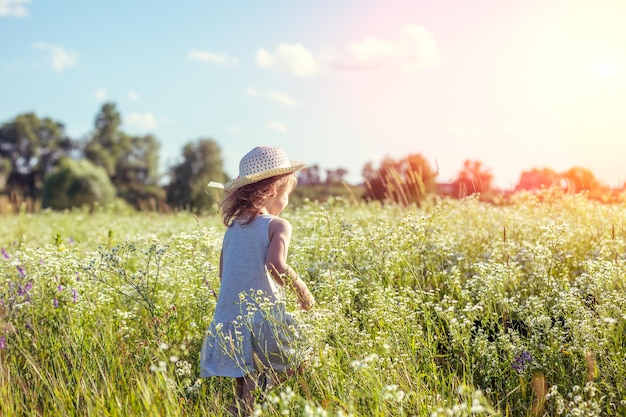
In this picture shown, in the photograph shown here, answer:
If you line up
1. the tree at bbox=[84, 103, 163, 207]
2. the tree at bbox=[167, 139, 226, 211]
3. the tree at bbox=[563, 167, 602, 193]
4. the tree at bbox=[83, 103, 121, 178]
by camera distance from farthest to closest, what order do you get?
the tree at bbox=[83, 103, 121, 178], the tree at bbox=[84, 103, 163, 207], the tree at bbox=[167, 139, 226, 211], the tree at bbox=[563, 167, 602, 193]

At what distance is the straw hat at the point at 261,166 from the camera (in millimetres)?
4465

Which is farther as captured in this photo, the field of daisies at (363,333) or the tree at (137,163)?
the tree at (137,163)

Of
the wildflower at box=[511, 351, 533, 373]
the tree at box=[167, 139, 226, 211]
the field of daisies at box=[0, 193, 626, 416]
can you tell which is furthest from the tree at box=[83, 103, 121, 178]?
the wildflower at box=[511, 351, 533, 373]

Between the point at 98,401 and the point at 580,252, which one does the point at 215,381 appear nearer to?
the point at 98,401

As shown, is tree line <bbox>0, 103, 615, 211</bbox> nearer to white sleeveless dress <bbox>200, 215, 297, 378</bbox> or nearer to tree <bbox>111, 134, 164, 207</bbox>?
tree <bbox>111, 134, 164, 207</bbox>

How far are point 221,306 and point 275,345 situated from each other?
1.51ft

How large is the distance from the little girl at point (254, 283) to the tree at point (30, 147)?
55.6 meters

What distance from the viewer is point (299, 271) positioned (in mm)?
5633

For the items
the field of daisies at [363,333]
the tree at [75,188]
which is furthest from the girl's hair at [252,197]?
the tree at [75,188]

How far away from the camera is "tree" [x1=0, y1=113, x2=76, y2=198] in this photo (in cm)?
5647

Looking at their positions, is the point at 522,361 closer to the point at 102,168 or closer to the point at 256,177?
the point at 256,177

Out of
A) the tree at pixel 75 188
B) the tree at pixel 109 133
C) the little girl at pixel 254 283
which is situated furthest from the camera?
the tree at pixel 109 133

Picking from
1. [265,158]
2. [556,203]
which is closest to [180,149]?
[556,203]

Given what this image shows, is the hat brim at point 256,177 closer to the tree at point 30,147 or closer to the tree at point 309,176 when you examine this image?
the tree at point 309,176
